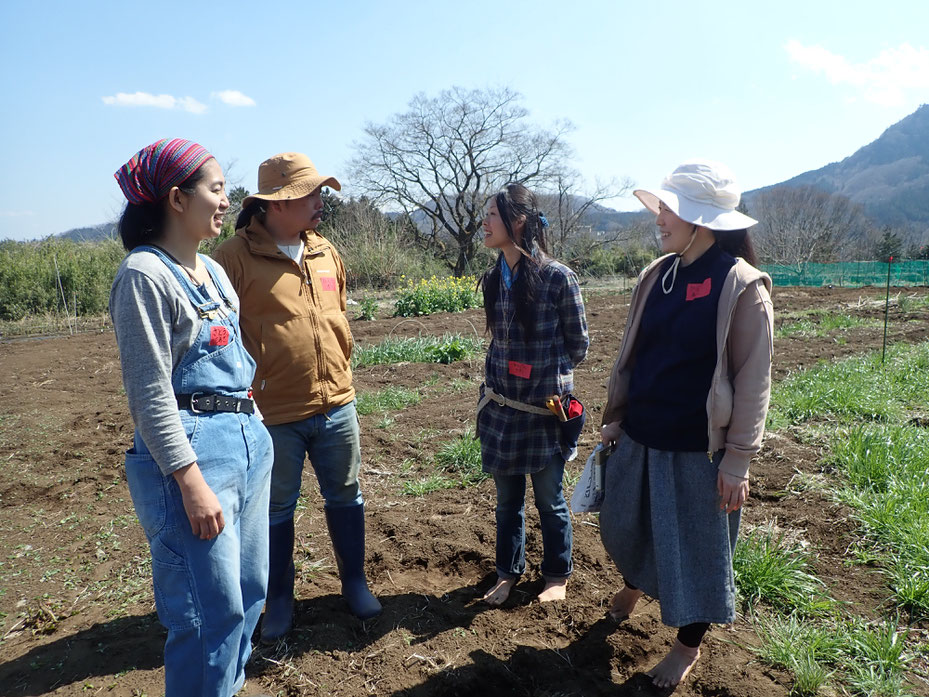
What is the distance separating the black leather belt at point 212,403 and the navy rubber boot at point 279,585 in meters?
0.91

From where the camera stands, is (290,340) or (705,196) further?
(290,340)

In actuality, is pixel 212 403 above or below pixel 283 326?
below

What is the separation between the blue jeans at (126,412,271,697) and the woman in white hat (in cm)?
139

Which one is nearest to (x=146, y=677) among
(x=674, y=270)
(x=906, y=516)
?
(x=674, y=270)

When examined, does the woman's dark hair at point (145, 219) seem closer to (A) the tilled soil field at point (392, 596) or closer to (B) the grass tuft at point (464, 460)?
(A) the tilled soil field at point (392, 596)

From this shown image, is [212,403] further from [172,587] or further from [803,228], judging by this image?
[803,228]

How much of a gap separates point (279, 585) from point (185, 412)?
1298 millimetres

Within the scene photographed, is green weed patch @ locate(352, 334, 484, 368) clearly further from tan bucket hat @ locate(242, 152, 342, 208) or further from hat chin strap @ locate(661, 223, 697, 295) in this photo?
hat chin strap @ locate(661, 223, 697, 295)

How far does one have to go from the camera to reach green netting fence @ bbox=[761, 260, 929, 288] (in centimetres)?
2300

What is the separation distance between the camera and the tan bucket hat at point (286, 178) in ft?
7.58

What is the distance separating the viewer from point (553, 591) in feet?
8.98

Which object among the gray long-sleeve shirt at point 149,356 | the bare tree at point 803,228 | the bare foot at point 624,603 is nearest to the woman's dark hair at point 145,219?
the gray long-sleeve shirt at point 149,356

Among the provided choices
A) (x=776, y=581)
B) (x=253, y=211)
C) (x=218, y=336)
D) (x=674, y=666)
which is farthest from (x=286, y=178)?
(x=776, y=581)

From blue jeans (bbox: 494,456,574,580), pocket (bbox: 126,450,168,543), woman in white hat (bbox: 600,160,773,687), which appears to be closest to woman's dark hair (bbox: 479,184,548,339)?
woman in white hat (bbox: 600,160,773,687)
